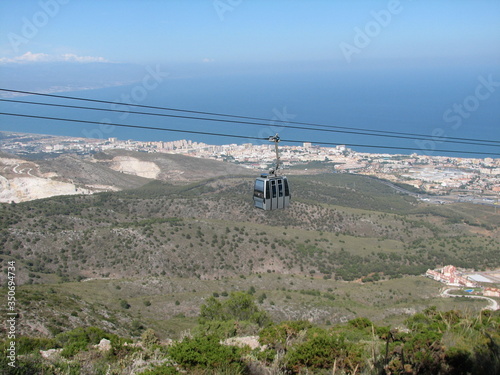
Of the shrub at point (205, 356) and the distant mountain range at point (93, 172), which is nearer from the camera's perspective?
the shrub at point (205, 356)

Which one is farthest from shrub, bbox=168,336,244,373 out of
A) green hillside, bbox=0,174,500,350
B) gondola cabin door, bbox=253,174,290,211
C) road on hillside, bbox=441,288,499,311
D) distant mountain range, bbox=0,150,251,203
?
distant mountain range, bbox=0,150,251,203

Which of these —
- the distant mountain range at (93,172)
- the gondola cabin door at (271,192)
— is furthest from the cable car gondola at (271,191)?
the distant mountain range at (93,172)

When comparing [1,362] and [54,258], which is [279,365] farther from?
[54,258]

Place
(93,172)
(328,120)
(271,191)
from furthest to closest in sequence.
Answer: (328,120) < (93,172) < (271,191)

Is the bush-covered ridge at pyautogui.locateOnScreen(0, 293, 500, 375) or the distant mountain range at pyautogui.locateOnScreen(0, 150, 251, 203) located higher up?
the bush-covered ridge at pyautogui.locateOnScreen(0, 293, 500, 375)

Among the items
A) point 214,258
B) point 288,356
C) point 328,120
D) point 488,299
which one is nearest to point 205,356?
point 288,356

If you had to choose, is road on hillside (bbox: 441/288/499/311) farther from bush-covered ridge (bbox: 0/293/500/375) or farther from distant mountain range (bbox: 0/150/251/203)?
distant mountain range (bbox: 0/150/251/203)

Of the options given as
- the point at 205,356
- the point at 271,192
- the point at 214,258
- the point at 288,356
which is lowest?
the point at 214,258

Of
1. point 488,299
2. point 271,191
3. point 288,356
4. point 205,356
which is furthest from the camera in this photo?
point 488,299

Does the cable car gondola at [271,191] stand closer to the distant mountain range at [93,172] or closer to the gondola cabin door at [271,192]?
the gondola cabin door at [271,192]

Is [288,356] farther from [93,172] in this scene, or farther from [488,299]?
[93,172]

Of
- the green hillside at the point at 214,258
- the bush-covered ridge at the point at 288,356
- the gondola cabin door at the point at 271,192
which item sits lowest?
the green hillside at the point at 214,258
